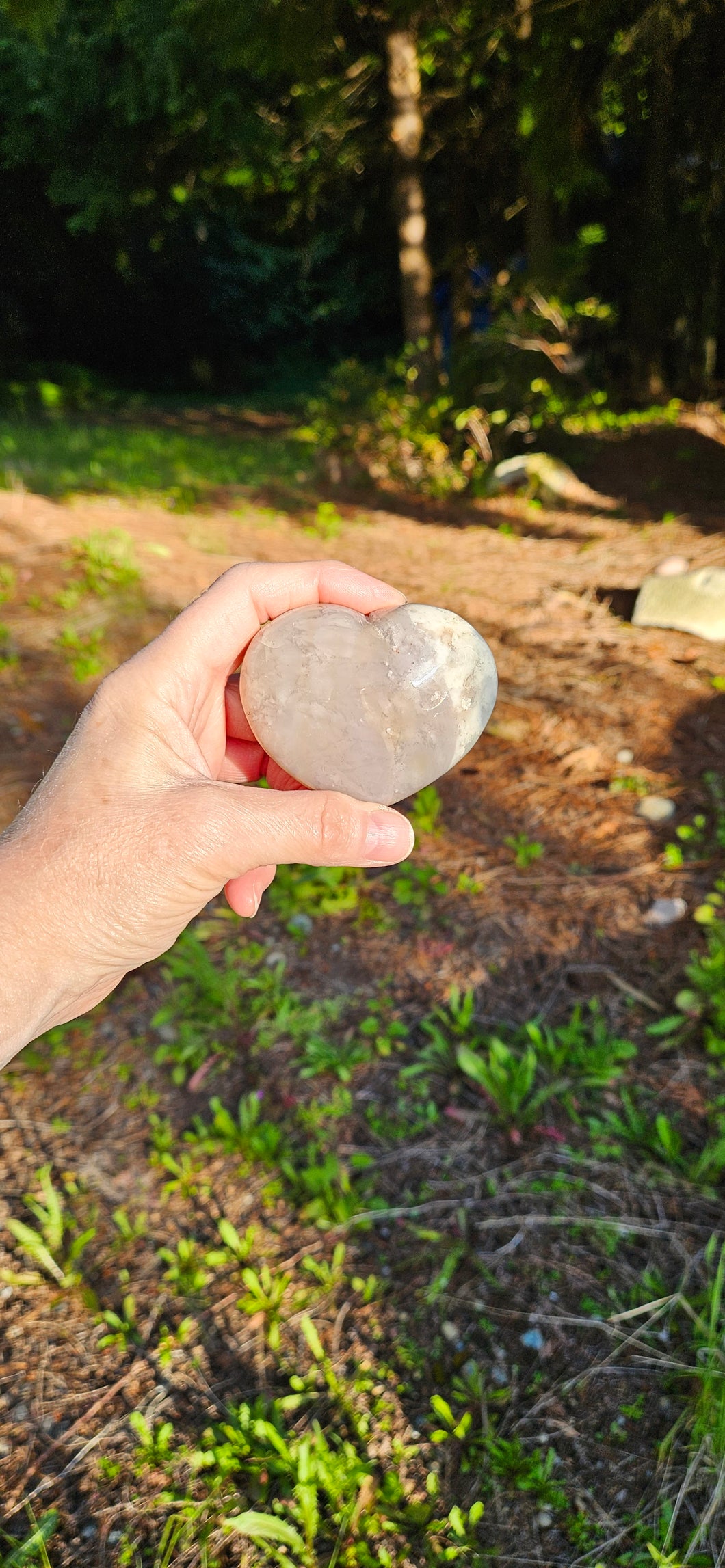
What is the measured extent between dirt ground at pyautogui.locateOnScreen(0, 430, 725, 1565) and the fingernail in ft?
3.14

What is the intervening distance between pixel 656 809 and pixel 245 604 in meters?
1.87

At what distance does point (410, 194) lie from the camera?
28.0 ft

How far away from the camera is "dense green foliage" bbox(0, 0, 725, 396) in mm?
5715

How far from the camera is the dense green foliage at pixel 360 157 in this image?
18.7 feet

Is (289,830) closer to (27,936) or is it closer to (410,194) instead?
(27,936)

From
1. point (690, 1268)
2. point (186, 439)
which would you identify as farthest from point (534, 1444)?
point (186, 439)

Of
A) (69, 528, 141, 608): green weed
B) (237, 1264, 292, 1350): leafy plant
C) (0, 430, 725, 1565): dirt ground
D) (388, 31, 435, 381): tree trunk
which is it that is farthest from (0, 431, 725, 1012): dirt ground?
(388, 31, 435, 381): tree trunk

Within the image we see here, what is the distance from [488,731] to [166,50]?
7057 millimetres

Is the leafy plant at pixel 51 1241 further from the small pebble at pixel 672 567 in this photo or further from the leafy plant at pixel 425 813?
the small pebble at pixel 672 567

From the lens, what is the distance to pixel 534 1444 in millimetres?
1637

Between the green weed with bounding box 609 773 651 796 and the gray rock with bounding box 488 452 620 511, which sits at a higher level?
the gray rock with bounding box 488 452 620 511

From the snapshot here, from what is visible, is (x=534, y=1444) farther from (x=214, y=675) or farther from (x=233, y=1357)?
(x=214, y=675)

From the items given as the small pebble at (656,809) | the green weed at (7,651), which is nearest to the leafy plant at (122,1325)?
the small pebble at (656,809)

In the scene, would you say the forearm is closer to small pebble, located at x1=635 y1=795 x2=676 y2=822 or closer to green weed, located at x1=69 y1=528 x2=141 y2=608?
small pebble, located at x1=635 y1=795 x2=676 y2=822
